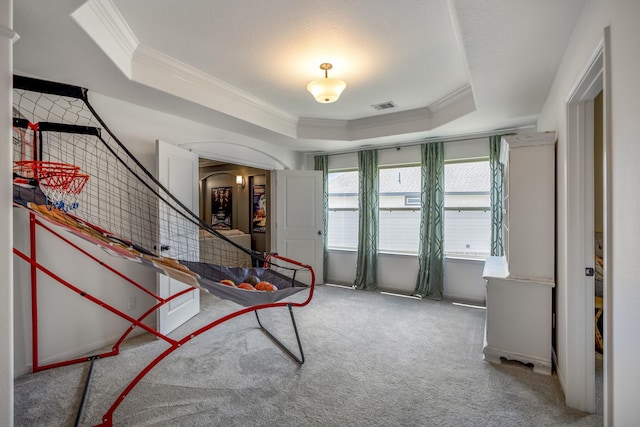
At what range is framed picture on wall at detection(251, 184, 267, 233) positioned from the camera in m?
7.07

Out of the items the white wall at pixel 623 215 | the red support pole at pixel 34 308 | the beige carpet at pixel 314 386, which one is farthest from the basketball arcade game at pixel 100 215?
the white wall at pixel 623 215

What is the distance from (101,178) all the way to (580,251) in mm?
3682

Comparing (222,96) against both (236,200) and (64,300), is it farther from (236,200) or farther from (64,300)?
(236,200)

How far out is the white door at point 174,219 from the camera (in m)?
A: 2.98

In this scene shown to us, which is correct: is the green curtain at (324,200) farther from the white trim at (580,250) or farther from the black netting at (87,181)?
the white trim at (580,250)

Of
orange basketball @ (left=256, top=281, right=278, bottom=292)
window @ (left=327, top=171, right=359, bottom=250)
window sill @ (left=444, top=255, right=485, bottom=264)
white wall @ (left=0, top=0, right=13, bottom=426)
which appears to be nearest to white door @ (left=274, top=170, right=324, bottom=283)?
window @ (left=327, top=171, right=359, bottom=250)

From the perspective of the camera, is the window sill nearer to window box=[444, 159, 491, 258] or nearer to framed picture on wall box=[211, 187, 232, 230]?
window box=[444, 159, 491, 258]

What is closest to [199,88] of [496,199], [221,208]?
[496,199]

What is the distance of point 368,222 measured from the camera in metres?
4.82

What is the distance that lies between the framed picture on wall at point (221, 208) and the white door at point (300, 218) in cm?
302

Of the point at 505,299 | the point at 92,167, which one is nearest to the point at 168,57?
the point at 92,167

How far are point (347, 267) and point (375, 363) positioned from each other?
267cm

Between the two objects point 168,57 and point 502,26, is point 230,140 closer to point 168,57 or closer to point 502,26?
point 168,57

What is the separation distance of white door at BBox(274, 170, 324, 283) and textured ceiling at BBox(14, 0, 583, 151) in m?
1.42
